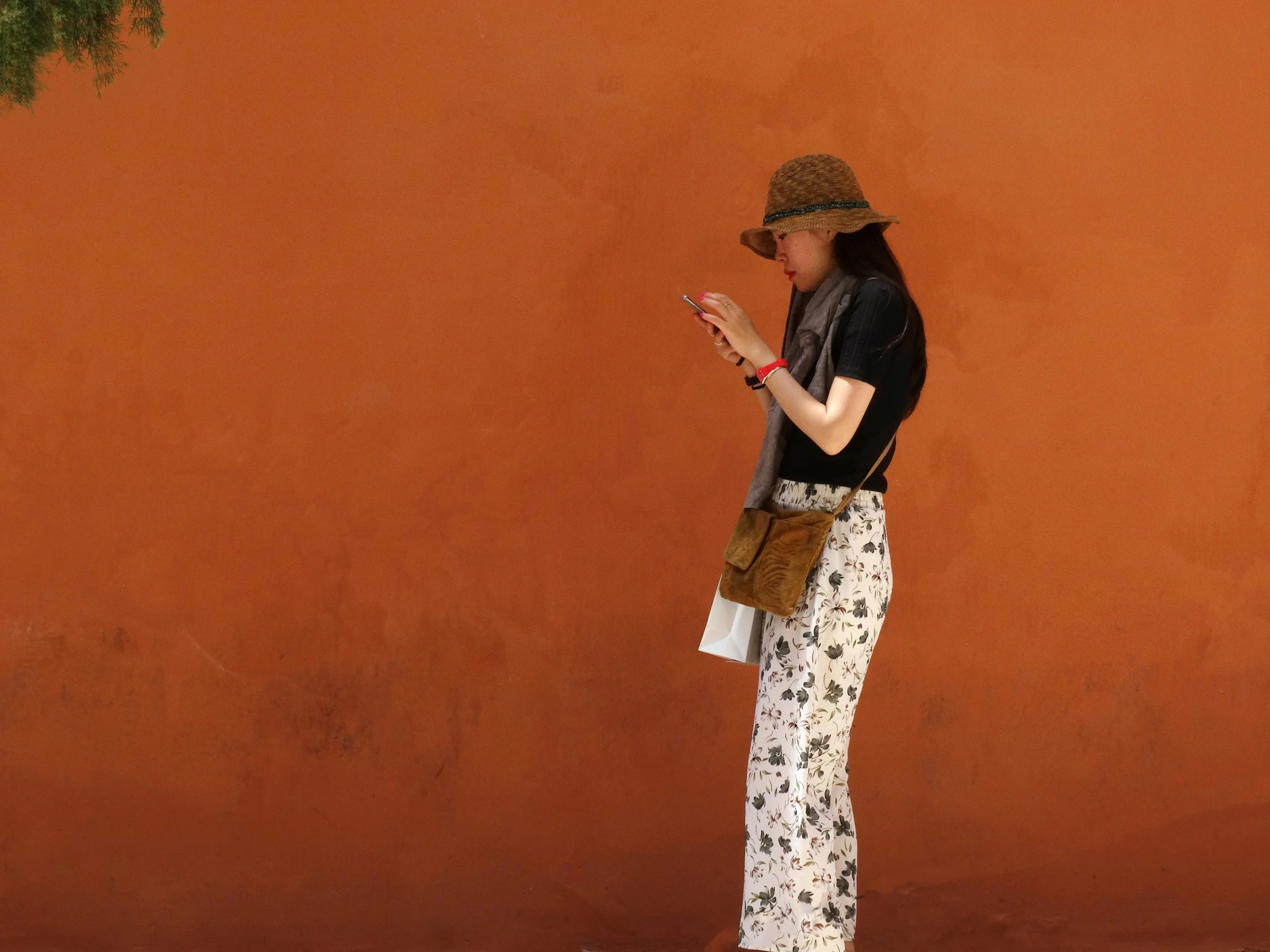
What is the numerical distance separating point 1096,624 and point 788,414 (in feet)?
5.54

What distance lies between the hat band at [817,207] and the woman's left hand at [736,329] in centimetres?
21

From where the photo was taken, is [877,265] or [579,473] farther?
[579,473]

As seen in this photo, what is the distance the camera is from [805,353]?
2594 mm

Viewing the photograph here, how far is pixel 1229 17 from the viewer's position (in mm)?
3633

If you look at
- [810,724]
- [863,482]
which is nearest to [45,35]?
[863,482]

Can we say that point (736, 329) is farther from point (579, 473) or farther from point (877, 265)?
point (579, 473)

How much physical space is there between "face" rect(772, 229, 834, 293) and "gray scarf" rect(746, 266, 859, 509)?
0.08ft

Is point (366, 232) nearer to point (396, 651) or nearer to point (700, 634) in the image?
point (396, 651)

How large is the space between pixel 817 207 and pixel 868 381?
1.27ft

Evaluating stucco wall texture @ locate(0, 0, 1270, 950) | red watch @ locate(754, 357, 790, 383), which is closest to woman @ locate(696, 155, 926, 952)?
red watch @ locate(754, 357, 790, 383)

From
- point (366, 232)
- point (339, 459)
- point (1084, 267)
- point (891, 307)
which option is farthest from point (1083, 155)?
point (339, 459)

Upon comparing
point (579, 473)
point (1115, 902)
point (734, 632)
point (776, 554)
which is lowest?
point (1115, 902)

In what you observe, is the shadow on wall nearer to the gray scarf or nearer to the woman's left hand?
the gray scarf

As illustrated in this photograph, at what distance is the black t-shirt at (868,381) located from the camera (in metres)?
2.47
